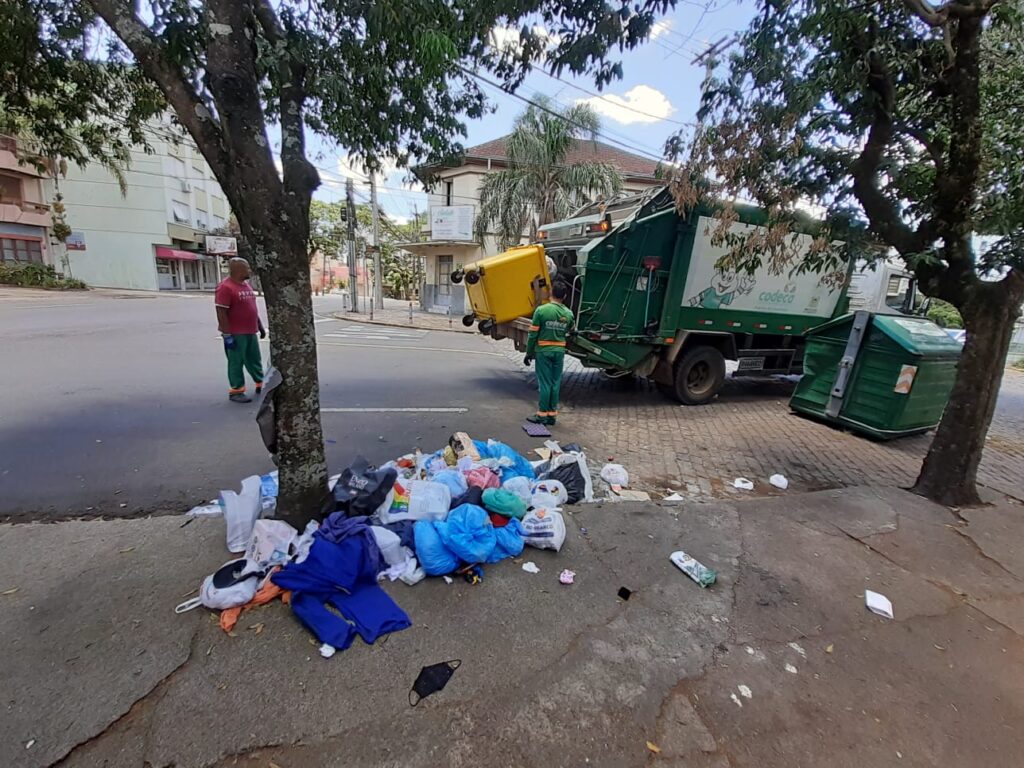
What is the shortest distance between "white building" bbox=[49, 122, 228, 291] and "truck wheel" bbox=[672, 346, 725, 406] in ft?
112

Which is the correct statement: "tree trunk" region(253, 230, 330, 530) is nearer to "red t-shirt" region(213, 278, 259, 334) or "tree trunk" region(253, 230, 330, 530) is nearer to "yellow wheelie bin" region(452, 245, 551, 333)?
"red t-shirt" region(213, 278, 259, 334)

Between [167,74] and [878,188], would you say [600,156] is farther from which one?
[167,74]

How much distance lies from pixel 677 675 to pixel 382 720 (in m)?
1.31

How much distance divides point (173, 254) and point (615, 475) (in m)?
38.4

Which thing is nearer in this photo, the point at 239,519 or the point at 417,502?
the point at 239,519

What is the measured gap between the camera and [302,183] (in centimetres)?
253

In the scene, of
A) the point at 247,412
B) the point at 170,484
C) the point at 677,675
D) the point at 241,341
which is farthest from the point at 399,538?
the point at 241,341

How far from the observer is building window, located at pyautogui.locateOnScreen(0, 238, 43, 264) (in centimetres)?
2553

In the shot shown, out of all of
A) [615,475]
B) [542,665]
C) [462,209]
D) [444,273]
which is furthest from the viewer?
[444,273]

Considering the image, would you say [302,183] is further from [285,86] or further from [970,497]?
[970,497]

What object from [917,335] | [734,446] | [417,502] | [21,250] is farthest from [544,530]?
[21,250]

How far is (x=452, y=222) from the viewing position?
68.3ft

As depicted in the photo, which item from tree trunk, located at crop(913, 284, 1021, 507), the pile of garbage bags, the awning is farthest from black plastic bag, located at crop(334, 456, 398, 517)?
the awning

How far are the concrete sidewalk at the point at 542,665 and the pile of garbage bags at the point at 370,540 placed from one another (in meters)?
0.10
